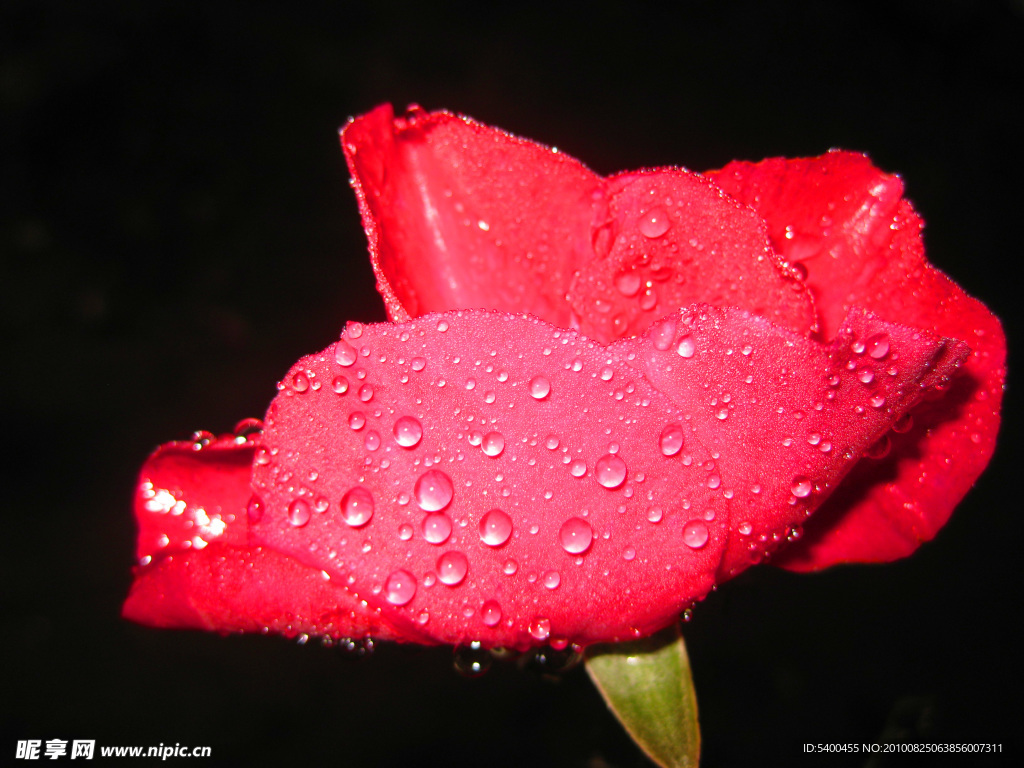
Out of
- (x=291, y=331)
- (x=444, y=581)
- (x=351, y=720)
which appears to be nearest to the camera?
(x=444, y=581)

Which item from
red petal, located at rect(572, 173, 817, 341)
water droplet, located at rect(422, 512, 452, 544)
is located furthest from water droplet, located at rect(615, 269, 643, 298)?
water droplet, located at rect(422, 512, 452, 544)

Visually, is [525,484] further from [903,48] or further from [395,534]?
[903,48]

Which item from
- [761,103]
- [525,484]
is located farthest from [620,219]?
[761,103]

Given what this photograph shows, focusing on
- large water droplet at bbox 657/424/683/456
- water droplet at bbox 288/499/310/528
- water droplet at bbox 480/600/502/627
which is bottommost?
water droplet at bbox 480/600/502/627

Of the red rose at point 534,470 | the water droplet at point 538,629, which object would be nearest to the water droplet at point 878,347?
the red rose at point 534,470

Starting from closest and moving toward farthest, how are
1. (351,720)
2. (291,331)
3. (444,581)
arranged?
(444,581), (351,720), (291,331)

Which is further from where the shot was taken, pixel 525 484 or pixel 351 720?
pixel 351 720

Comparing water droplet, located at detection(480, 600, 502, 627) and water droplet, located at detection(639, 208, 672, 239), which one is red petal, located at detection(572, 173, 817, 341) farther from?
water droplet, located at detection(480, 600, 502, 627)
